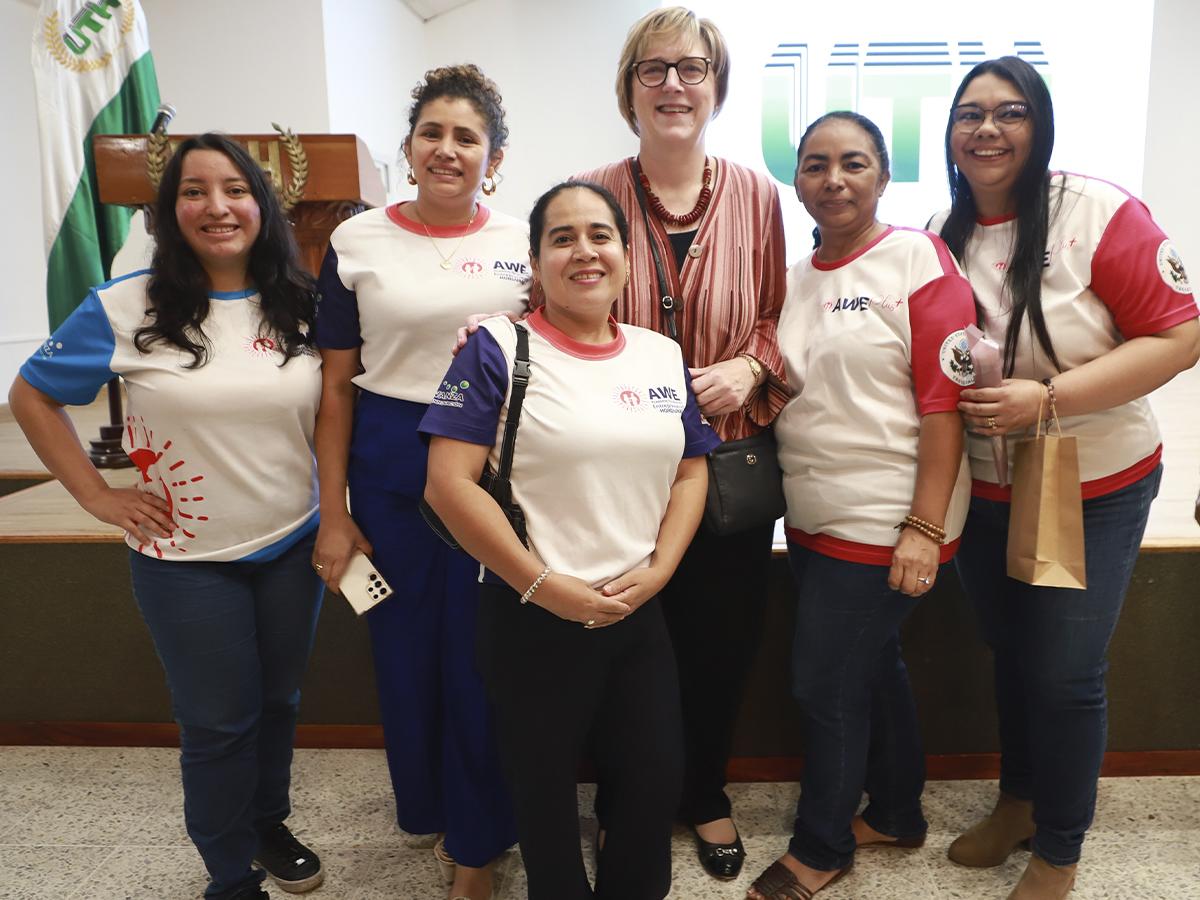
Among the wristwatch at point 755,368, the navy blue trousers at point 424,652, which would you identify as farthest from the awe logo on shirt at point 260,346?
the wristwatch at point 755,368

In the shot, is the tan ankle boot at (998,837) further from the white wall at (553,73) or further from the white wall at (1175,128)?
the white wall at (1175,128)

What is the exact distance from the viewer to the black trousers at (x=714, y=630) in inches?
67.8

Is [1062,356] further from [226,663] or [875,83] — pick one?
[875,83]

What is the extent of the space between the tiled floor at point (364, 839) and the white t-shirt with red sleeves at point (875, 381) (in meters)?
0.81

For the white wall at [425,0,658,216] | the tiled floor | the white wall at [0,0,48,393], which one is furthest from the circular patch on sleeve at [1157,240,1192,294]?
the white wall at [0,0,48,393]

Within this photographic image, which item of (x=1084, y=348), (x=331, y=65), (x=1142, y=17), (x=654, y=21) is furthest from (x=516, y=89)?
(x=1084, y=348)

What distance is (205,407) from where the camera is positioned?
1478mm

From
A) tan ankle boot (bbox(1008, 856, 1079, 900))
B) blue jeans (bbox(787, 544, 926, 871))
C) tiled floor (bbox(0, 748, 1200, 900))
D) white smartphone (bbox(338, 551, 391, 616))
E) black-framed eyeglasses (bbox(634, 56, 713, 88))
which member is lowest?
tiled floor (bbox(0, 748, 1200, 900))

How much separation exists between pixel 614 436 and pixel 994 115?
91 centimetres

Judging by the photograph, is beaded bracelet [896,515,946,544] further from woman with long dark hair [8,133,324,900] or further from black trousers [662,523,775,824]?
woman with long dark hair [8,133,324,900]

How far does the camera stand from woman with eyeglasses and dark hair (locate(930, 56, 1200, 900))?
142cm

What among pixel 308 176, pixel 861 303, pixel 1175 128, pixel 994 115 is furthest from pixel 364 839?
pixel 1175 128

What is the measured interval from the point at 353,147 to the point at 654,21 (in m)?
1.26

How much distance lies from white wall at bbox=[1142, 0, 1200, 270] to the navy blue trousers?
7379mm
